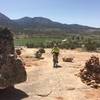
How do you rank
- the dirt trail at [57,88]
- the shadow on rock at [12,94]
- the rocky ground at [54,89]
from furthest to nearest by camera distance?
the dirt trail at [57,88], the rocky ground at [54,89], the shadow on rock at [12,94]

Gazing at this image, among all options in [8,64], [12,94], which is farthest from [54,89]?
[8,64]

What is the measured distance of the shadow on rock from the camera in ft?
50.5

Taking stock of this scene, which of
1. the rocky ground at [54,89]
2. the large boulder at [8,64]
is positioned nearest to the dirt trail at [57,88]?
the rocky ground at [54,89]

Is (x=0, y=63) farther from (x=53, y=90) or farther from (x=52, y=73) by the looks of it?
(x=52, y=73)

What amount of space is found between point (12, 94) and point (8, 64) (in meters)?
1.43

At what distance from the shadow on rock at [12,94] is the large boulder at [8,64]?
0.52 m

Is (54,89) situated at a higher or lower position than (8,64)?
lower

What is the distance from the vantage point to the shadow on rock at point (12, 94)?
15.4m

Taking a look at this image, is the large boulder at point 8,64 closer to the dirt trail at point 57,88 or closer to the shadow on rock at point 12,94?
the shadow on rock at point 12,94

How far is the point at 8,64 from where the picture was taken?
15734 mm

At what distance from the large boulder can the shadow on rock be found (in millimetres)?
515

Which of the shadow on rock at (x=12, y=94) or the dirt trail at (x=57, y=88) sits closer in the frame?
the shadow on rock at (x=12, y=94)

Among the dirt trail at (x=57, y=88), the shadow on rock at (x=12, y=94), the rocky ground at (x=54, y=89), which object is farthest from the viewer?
the dirt trail at (x=57, y=88)

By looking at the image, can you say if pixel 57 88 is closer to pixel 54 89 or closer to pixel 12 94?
pixel 54 89
